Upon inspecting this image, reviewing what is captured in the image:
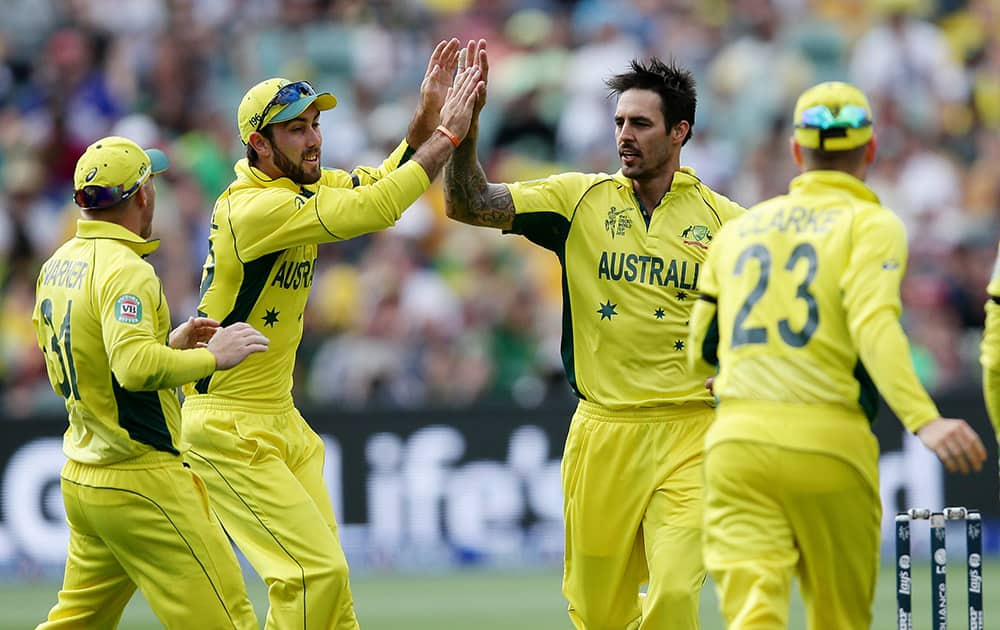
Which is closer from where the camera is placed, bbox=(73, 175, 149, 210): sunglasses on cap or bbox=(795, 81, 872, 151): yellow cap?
bbox=(795, 81, 872, 151): yellow cap

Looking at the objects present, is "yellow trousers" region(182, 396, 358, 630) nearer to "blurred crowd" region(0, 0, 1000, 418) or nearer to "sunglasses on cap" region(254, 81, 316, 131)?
"sunglasses on cap" region(254, 81, 316, 131)

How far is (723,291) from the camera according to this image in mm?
5719

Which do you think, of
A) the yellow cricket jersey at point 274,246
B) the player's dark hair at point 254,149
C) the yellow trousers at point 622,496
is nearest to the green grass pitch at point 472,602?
the yellow trousers at point 622,496

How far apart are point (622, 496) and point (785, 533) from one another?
5.22ft

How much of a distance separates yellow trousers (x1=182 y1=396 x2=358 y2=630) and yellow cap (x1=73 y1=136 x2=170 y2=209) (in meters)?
1.07

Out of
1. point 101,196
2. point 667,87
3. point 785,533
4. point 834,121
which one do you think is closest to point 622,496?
point 785,533

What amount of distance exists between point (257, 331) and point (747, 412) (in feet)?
6.89

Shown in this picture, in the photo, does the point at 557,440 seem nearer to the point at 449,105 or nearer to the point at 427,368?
the point at 427,368

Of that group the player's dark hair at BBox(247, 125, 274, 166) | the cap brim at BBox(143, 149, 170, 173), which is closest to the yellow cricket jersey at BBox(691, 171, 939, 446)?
the player's dark hair at BBox(247, 125, 274, 166)

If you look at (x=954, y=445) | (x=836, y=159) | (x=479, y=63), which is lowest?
(x=954, y=445)

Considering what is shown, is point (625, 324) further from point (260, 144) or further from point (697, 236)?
point (260, 144)

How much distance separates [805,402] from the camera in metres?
5.49

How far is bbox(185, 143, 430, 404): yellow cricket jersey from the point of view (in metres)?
6.82

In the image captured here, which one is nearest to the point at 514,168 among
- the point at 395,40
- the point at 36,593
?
the point at 395,40
